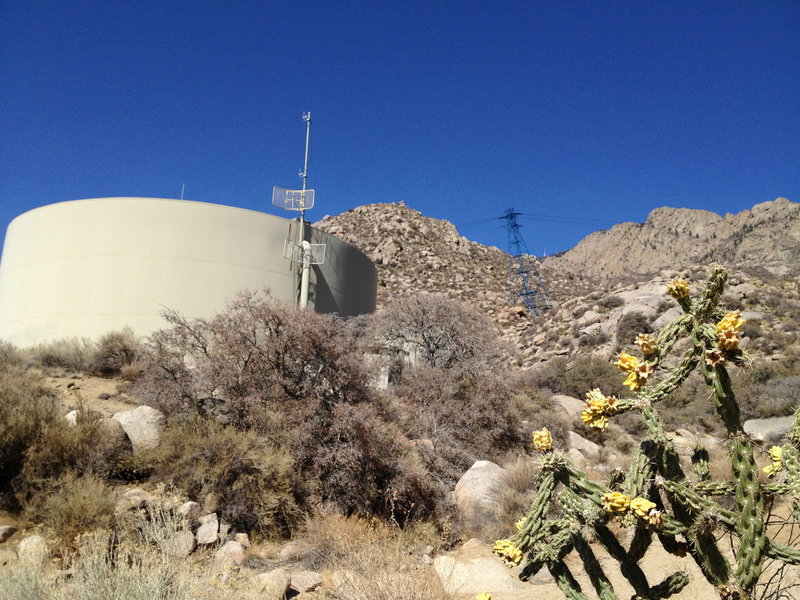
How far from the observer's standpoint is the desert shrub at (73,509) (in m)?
7.35

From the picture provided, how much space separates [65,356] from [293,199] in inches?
334

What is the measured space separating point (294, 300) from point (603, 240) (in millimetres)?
74868

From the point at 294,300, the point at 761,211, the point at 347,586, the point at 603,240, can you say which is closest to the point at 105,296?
the point at 294,300

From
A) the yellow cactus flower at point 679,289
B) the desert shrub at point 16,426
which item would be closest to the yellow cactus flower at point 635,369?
the yellow cactus flower at point 679,289

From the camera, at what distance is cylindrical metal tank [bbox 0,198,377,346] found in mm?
17234

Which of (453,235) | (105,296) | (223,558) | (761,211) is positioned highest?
(761,211)

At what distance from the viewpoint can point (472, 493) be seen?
10.4 m

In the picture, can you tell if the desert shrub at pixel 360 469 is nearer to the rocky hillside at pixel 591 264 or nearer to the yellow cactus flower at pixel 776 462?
the yellow cactus flower at pixel 776 462

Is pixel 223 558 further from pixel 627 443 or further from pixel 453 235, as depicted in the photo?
pixel 453 235

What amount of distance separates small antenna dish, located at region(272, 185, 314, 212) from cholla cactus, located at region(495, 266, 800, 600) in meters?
16.7

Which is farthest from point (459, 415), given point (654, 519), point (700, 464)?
point (654, 519)

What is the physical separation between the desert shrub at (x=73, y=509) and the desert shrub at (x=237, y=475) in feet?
3.91

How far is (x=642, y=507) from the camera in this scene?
3.33 m

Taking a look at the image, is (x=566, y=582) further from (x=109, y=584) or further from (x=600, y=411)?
(x=109, y=584)
